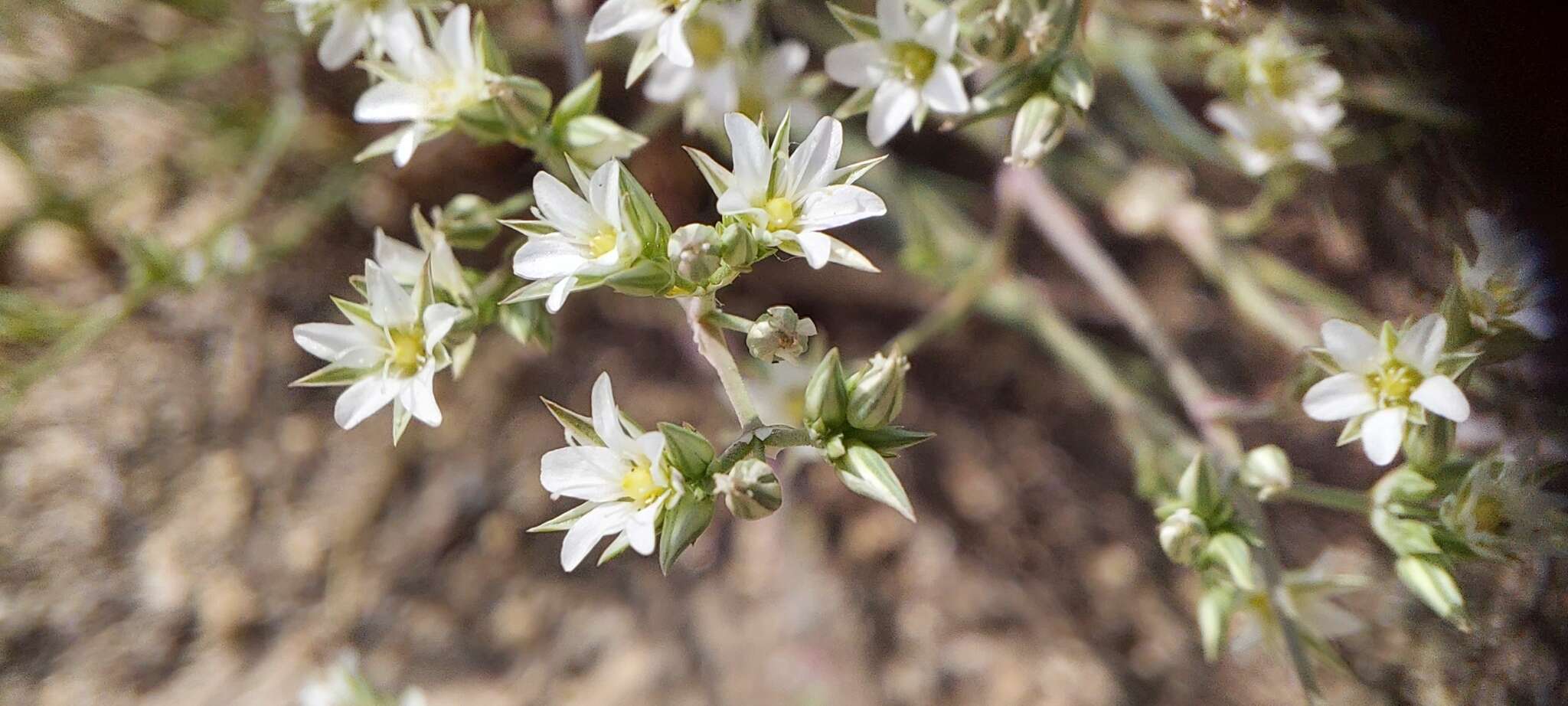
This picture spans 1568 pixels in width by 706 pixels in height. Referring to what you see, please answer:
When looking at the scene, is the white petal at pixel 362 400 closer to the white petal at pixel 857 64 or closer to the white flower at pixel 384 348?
the white flower at pixel 384 348

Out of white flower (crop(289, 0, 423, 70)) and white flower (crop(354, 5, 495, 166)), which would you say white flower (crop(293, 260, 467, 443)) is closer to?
white flower (crop(354, 5, 495, 166))

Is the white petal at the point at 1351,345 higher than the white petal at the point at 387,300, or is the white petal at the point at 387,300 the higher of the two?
the white petal at the point at 387,300

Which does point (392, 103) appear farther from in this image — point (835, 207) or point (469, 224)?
point (835, 207)

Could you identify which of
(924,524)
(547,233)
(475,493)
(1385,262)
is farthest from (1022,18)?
(475,493)

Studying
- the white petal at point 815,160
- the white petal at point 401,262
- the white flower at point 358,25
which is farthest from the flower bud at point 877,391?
the white flower at point 358,25

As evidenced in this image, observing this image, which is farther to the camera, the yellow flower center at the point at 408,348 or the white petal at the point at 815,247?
the yellow flower center at the point at 408,348

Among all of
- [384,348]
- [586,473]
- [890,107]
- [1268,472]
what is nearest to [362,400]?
[384,348]

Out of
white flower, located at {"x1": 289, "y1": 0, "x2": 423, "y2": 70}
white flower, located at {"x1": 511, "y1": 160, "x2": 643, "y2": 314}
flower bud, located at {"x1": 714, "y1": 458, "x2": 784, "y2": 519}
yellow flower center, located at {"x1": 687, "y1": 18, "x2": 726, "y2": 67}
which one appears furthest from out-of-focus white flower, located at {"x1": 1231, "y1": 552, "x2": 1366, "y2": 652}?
white flower, located at {"x1": 289, "y1": 0, "x2": 423, "y2": 70}
